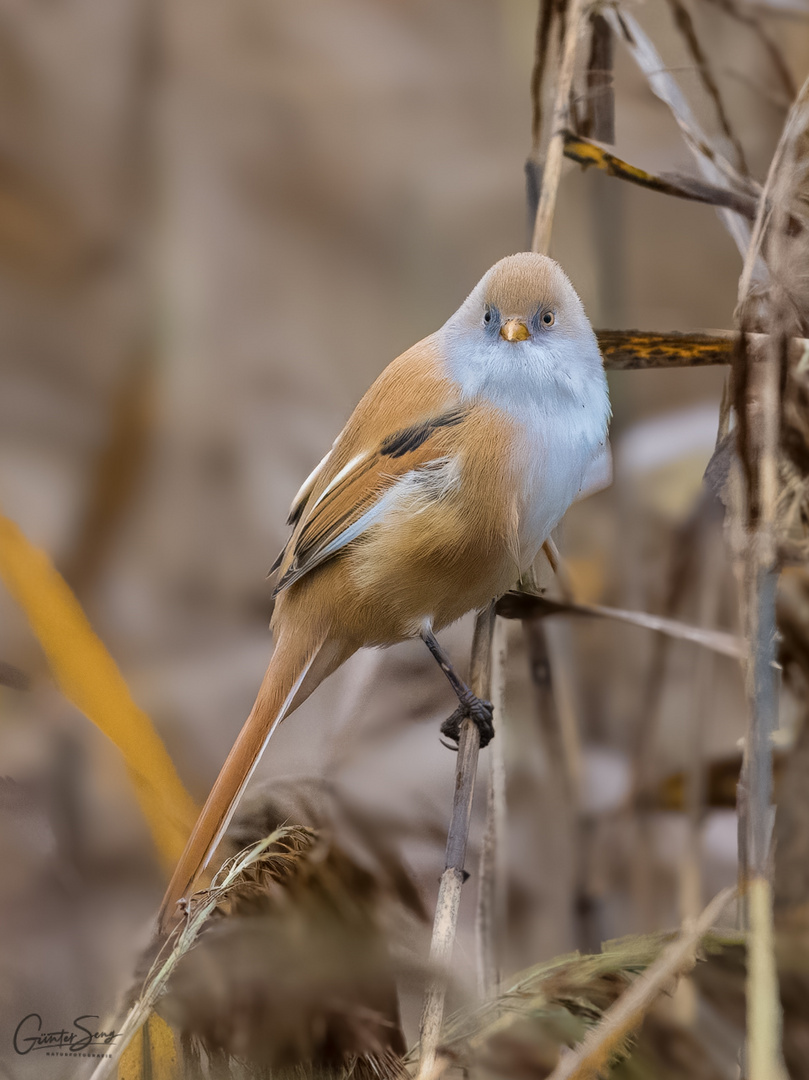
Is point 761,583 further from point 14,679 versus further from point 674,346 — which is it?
point 14,679

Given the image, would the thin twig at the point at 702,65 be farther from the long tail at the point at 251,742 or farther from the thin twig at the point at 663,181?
the long tail at the point at 251,742

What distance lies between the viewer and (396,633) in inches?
33.6

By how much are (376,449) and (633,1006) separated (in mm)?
561

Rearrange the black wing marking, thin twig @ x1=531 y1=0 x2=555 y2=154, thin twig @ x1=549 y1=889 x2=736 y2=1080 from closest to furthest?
1. thin twig @ x1=549 y1=889 x2=736 y2=1080
2. the black wing marking
3. thin twig @ x1=531 y1=0 x2=555 y2=154

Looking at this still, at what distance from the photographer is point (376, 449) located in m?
0.84

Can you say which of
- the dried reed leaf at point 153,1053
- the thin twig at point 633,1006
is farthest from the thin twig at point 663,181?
the dried reed leaf at point 153,1053

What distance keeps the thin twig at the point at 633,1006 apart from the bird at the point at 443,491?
0.27 m

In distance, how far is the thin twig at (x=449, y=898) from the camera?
0.70 m

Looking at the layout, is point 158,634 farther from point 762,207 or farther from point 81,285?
point 762,207

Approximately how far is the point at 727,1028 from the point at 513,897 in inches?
9.5

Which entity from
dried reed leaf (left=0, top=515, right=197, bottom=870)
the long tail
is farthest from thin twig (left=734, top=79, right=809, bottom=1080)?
dried reed leaf (left=0, top=515, right=197, bottom=870)

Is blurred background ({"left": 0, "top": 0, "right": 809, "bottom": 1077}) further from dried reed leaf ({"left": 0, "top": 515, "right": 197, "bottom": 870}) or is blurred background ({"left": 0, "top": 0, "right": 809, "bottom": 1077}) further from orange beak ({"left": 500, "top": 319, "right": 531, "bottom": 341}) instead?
orange beak ({"left": 500, "top": 319, "right": 531, "bottom": 341})

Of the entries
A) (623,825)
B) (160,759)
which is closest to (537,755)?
(623,825)

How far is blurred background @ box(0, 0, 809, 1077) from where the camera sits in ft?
2.91
